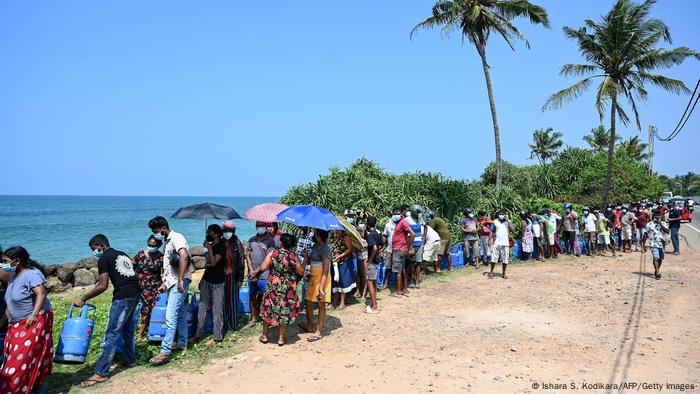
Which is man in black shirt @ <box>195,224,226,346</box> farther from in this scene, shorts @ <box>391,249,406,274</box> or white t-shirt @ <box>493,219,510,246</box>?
white t-shirt @ <box>493,219,510,246</box>

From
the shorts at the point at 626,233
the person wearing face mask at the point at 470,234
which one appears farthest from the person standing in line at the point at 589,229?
the person wearing face mask at the point at 470,234

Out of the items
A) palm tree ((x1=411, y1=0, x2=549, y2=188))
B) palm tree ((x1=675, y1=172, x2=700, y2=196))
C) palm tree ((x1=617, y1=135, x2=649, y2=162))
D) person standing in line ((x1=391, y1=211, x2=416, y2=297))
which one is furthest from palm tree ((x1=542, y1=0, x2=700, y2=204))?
palm tree ((x1=675, y1=172, x2=700, y2=196))

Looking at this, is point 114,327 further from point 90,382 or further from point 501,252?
point 501,252

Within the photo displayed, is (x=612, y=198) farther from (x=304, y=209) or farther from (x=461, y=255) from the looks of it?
(x=304, y=209)

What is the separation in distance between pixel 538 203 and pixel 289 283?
14.0 m

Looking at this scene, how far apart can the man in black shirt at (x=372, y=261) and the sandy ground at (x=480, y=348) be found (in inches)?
12.5

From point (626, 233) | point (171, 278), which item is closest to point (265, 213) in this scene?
point (171, 278)

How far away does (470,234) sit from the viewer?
1348 centimetres

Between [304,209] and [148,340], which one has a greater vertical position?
[304,209]

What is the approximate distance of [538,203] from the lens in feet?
59.5

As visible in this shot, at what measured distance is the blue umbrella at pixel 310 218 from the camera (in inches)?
273

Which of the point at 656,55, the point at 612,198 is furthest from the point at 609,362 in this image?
the point at 612,198

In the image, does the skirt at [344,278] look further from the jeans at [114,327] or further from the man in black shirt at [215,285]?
the jeans at [114,327]

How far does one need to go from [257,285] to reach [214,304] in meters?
Result: 0.93
